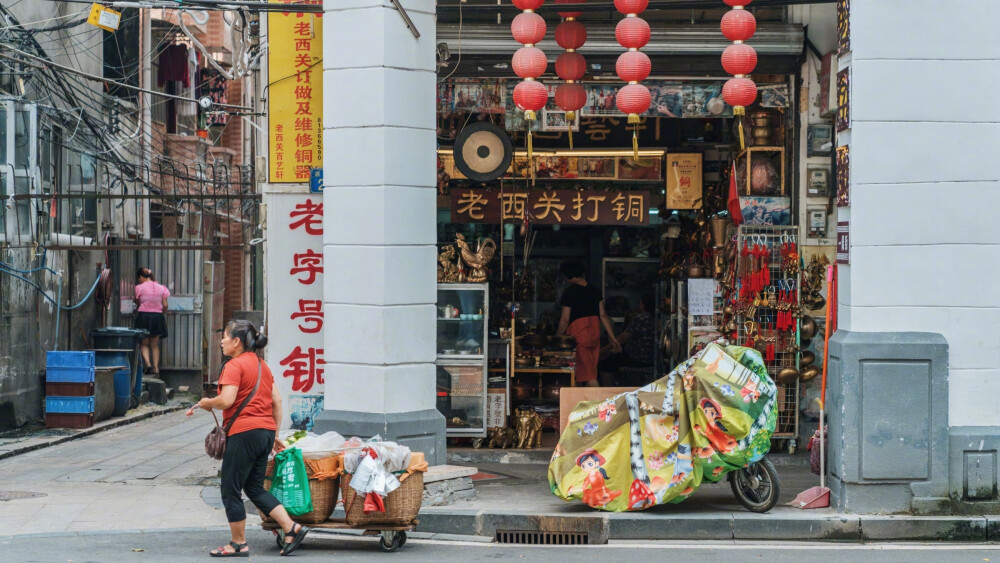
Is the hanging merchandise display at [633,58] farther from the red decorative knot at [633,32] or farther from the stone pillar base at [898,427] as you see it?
the stone pillar base at [898,427]

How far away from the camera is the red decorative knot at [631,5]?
956 cm

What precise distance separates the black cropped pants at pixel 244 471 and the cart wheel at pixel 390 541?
2.88 feet

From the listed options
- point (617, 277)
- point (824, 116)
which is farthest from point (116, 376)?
point (824, 116)

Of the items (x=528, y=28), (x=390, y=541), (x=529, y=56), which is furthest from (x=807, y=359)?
(x=390, y=541)

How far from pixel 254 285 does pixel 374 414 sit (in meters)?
16.3

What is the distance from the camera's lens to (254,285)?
82.8 feet

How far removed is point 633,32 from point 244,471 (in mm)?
5076

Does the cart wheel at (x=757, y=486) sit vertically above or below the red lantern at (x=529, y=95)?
below

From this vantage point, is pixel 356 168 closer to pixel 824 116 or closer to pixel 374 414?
pixel 374 414

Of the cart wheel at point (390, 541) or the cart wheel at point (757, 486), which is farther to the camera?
the cart wheel at point (757, 486)

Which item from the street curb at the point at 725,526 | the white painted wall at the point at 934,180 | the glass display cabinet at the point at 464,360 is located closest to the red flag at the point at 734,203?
the glass display cabinet at the point at 464,360

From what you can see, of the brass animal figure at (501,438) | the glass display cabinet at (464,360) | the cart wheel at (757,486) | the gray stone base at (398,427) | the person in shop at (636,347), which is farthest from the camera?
the person in shop at (636,347)

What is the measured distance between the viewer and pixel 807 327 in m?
12.1

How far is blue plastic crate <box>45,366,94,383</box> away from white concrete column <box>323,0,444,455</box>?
23.2ft
